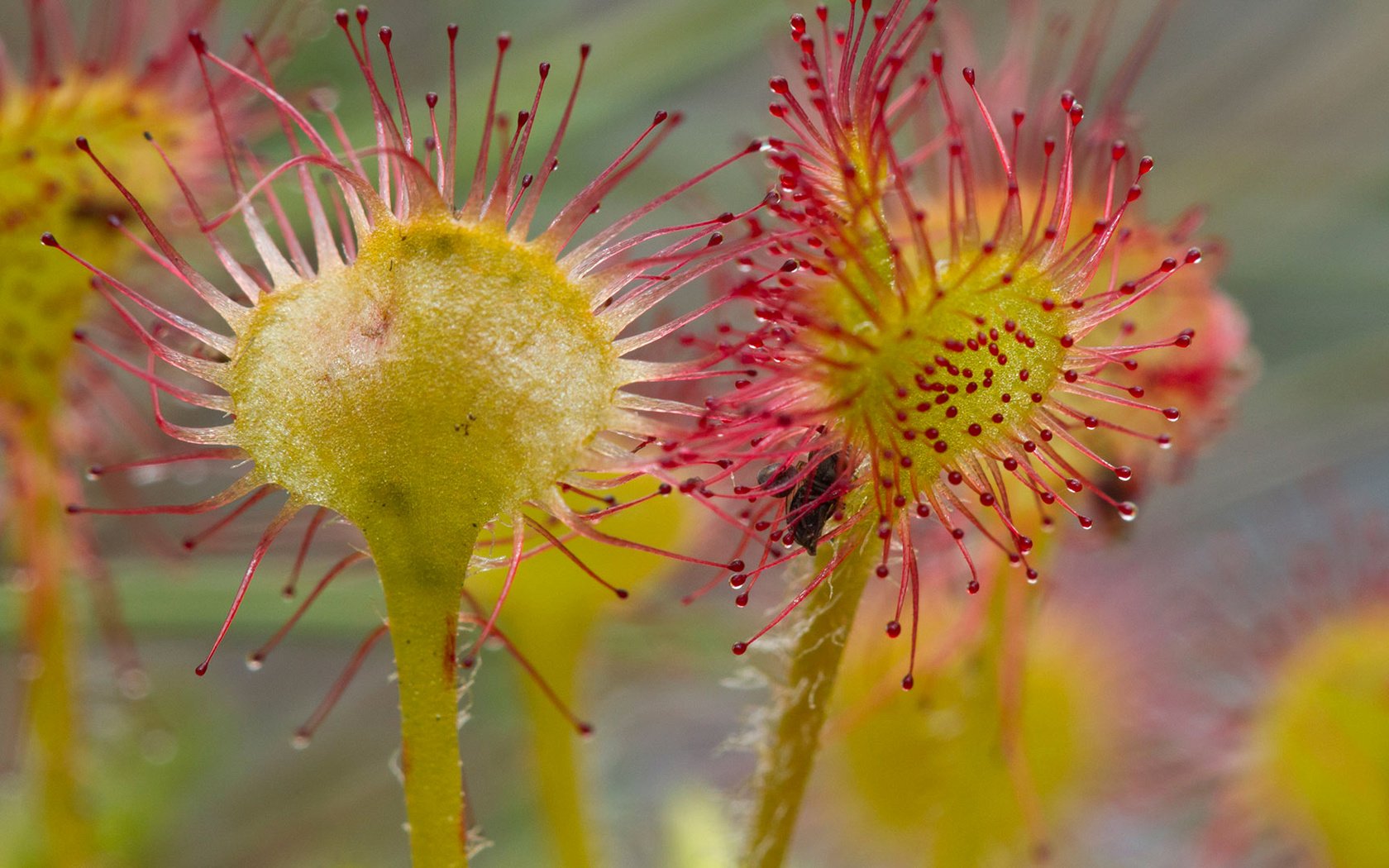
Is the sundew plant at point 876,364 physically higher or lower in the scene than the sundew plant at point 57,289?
lower

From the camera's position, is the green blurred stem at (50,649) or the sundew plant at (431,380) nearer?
the sundew plant at (431,380)

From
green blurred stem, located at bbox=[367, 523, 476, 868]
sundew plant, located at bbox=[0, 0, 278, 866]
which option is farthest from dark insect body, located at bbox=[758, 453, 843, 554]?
sundew plant, located at bbox=[0, 0, 278, 866]

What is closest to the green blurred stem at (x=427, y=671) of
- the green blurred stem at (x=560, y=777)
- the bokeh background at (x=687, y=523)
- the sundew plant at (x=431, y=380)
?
the sundew plant at (x=431, y=380)

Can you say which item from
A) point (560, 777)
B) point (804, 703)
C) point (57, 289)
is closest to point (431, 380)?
point (804, 703)

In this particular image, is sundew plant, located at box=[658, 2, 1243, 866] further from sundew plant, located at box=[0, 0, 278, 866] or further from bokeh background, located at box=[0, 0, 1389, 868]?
sundew plant, located at box=[0, 0, 278, 866]

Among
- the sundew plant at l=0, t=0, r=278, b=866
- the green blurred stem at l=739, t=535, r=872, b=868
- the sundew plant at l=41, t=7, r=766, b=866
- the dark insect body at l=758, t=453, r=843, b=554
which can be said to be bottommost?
the green blurred stem at l=739, t=535, r=872, b=868

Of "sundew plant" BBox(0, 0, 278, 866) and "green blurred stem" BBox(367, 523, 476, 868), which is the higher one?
"sundew plant" BBox(0, 0, 278, 866)

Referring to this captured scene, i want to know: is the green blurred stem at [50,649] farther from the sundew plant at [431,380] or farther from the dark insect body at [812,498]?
the dark insect body at [812,498]
